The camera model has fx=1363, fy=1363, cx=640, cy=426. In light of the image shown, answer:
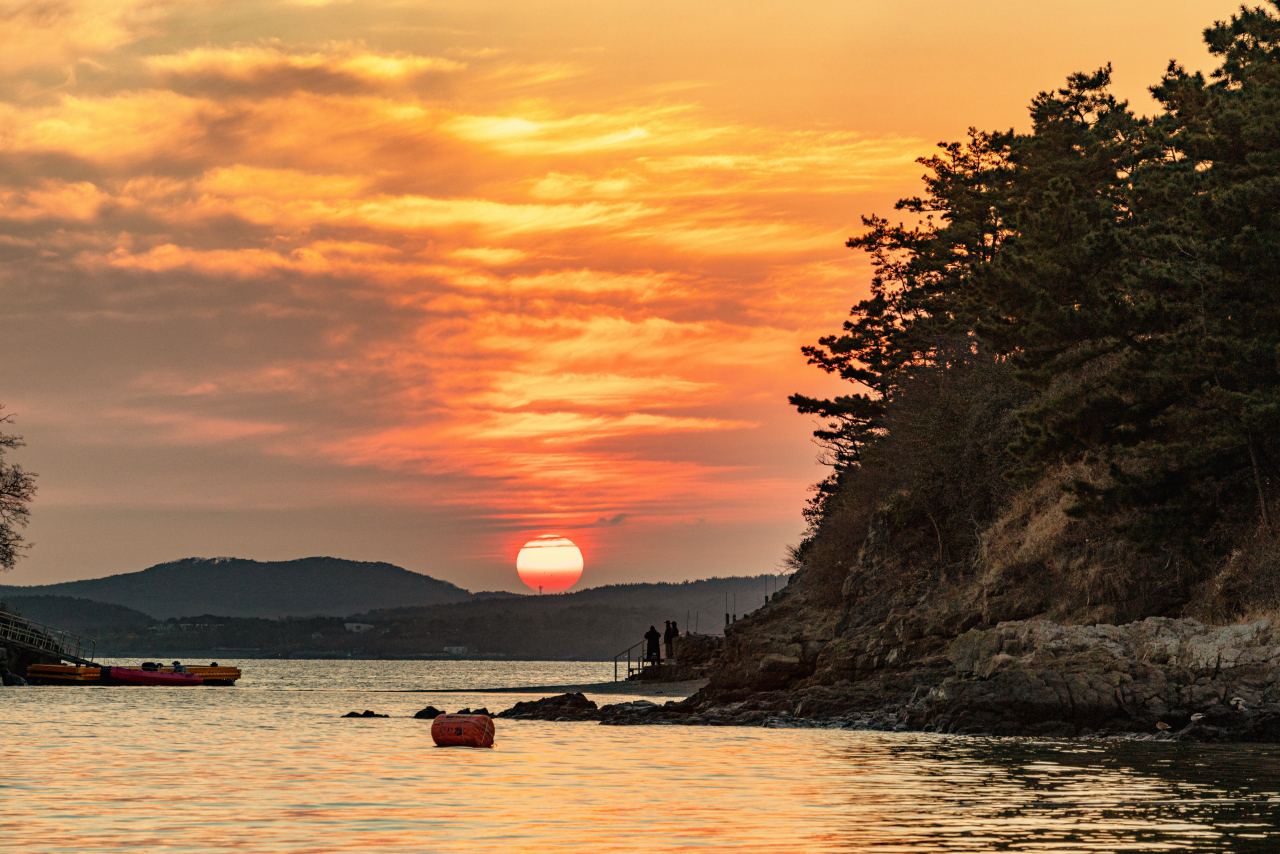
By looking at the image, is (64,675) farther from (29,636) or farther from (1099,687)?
(1099,687)

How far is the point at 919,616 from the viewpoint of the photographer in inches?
1845

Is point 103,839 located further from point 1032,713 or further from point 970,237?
point 970,237

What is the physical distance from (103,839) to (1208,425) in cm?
3077

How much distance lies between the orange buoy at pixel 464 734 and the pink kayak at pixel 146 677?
5205cm

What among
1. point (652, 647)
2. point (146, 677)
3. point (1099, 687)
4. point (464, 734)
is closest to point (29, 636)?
point (146, 677)

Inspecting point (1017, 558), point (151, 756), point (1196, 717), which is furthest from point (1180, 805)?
point (1017, 558)

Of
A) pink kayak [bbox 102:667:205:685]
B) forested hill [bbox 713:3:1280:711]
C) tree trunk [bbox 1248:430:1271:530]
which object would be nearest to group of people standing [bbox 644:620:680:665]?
forested hill [bbox 713:3:1280:711]

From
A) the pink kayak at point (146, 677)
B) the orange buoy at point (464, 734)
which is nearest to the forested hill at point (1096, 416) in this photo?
the orange buoy at point (464, 734)

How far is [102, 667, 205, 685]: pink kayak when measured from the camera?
81256mm

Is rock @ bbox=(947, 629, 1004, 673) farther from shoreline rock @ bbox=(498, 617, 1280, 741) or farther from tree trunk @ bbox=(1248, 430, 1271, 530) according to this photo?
tree trunk @ bbox=(1248, 430, 1271, 530)

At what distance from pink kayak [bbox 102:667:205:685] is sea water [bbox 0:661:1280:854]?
1728 inches

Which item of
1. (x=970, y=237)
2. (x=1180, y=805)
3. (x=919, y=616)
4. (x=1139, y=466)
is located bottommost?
(x=1180, y=805)

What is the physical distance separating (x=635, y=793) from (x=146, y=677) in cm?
6776

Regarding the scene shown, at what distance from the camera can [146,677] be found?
273ft
